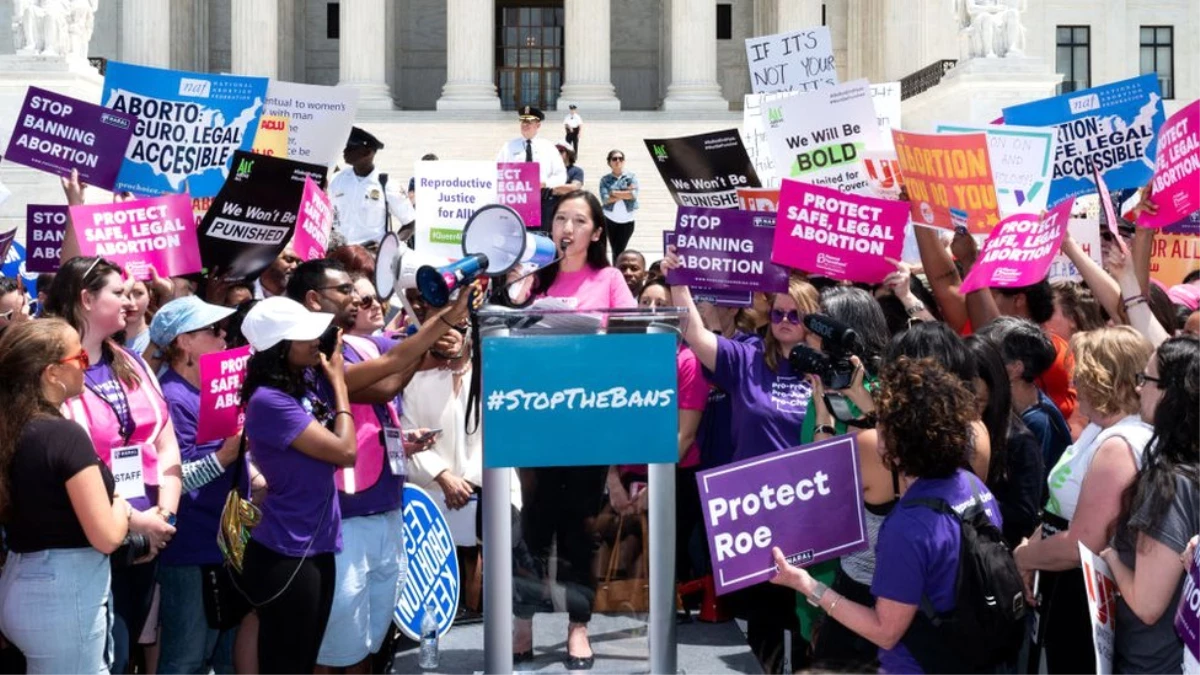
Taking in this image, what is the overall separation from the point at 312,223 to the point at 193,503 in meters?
3.78

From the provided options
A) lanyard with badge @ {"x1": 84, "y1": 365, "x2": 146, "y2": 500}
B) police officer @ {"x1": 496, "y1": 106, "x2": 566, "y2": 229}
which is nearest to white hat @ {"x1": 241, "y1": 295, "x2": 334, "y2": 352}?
lanyard with badge @ {"x1": 84, "y1": 365, "x2": 146, "y2": 500}

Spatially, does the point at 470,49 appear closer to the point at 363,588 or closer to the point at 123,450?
the point at 363,588

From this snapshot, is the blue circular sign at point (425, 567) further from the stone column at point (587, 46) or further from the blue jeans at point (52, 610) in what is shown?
the stone column at point (587, 46)

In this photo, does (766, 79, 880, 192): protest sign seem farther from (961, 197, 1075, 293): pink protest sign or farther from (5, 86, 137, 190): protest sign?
(5, 86, 137, 190): protest sign

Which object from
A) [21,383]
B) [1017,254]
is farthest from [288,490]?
[1017,254]

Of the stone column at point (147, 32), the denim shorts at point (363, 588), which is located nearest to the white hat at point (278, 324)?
the denim shorts at point (363, 588)

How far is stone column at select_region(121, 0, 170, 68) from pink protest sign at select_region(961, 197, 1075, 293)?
115 ft

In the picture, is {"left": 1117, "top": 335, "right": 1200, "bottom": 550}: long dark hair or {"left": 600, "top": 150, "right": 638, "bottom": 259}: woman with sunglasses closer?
{"left": 1117, "top": 335, "right": 1200, "bottom": 550}: long dark hair

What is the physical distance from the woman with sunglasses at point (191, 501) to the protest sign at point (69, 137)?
331cm

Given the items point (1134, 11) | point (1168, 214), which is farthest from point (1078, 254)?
point (1134, 11)

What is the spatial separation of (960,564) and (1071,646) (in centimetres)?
136

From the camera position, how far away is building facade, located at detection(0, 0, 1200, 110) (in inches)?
1630

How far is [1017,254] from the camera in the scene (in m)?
9.17

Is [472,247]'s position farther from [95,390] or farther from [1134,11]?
[1134,11]
